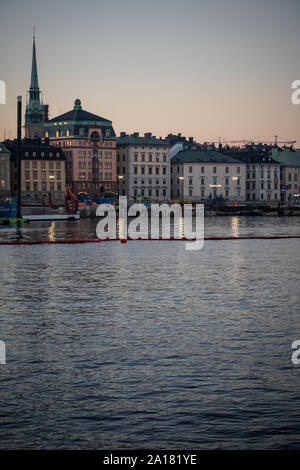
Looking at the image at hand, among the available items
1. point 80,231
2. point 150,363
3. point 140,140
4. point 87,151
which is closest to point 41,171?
point 87,151

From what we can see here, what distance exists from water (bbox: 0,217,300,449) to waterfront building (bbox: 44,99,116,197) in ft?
503

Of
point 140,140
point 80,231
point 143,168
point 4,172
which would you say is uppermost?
point 140,140

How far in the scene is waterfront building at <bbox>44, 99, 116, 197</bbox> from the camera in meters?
186

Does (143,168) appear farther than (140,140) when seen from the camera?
No

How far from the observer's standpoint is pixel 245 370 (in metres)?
16.4

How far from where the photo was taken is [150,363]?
55.8 feet

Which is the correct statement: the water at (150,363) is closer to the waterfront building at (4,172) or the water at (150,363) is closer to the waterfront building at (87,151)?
the waterfront building at (4,172)

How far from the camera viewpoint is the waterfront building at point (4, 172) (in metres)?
171

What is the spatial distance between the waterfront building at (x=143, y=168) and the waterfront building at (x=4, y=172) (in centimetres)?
2967

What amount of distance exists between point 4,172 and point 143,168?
1450 inches

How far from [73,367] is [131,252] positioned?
113 ft

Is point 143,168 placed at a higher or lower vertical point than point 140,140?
lower

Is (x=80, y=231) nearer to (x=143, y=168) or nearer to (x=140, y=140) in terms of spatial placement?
(x=143, y=168)
